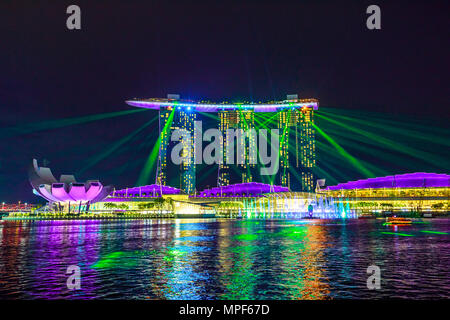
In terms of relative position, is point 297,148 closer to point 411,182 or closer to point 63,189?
point 411,182

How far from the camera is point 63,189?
325 ft

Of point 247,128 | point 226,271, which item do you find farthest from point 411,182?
point 226,271

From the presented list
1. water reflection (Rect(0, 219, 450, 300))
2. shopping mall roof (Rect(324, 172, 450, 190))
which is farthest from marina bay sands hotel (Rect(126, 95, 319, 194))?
water reflection (Rect(0, 219, 450, 300))

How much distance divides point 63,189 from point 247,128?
77844 mm

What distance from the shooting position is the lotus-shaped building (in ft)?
327

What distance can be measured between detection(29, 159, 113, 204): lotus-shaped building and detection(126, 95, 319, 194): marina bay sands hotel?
123 feet

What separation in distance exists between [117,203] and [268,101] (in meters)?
69.1

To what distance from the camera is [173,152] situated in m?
144

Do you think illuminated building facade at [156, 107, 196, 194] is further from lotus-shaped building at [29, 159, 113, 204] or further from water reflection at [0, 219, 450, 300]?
water reflection at [0, 219, 450, 300]

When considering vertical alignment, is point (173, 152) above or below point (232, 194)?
above

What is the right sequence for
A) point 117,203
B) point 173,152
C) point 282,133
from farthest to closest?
point 282,133 < point 173,152 < point 117,203

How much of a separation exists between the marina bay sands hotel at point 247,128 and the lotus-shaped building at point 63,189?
37.6 meters

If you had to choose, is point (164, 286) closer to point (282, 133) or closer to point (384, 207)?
point (384, 207)
